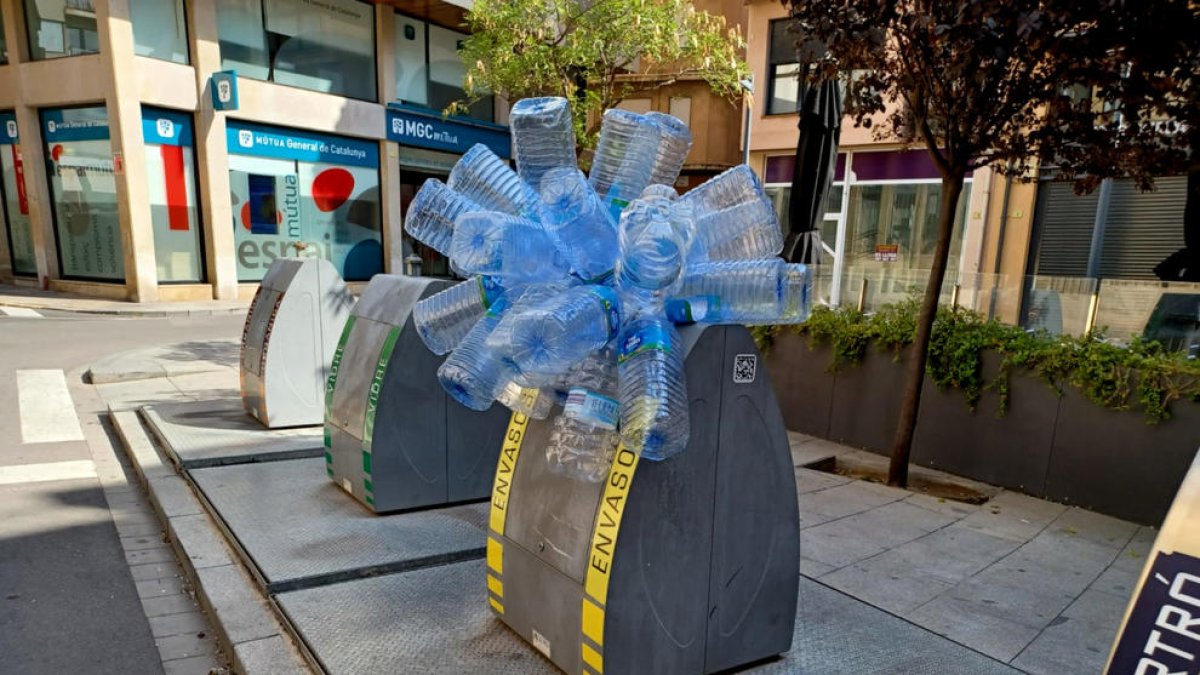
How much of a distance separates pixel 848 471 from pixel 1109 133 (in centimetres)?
314

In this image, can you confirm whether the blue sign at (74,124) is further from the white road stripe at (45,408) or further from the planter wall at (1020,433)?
the planter wall at (1020,433)

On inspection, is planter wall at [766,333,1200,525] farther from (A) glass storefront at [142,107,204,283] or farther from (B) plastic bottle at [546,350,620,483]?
(A) glass storefront at [142,107,204,283]

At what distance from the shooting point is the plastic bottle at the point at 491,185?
2.59m

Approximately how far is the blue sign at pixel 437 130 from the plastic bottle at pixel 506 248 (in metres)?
16.8

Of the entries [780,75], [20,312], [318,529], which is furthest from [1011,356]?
[20,312]

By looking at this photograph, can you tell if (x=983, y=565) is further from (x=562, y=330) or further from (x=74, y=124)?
(x=74, y=124)

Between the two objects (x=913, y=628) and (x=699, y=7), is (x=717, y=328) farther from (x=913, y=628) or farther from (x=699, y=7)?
(x=699, y=7)

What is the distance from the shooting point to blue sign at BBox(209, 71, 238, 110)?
13.8 m

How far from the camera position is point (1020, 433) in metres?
5.28

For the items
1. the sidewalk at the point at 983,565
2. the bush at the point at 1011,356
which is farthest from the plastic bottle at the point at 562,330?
the bush at the point at 1011,356

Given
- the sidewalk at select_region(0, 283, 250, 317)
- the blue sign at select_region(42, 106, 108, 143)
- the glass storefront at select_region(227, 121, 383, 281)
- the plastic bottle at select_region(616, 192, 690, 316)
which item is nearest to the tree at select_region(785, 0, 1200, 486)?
the plastic bottle at select_region(616, 192, 690, 316)

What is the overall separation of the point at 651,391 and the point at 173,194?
15.5 m

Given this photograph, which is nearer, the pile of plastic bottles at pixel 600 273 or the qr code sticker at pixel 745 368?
the pile of plastic bottles at pixel 600 273

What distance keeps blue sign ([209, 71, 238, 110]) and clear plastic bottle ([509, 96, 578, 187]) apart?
13767 millimetres
